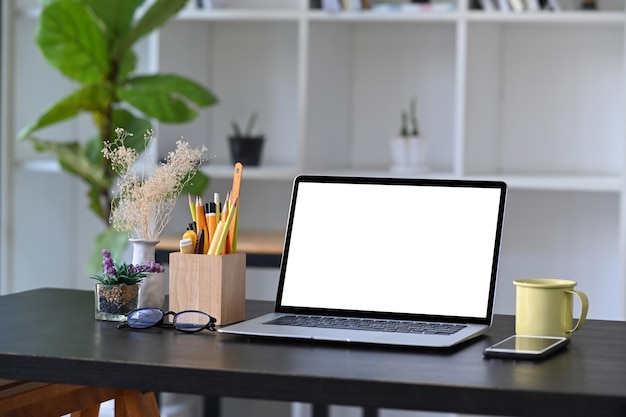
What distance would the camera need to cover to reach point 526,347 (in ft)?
4.99

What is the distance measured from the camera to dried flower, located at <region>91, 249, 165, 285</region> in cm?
178

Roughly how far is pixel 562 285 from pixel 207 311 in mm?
589

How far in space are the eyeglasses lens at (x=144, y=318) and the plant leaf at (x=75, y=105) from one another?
6.89 feet

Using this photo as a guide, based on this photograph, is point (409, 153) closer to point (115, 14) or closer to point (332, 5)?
point (332, 5)

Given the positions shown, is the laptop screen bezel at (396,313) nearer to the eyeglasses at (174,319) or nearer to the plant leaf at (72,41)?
the eyeglasses at (174,319)

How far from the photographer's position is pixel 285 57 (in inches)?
165

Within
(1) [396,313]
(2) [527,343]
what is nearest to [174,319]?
(1) [396,313]

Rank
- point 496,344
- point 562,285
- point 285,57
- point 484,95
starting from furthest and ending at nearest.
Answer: point 285,57 < point 484,95 < point 562,285 < point 496,344

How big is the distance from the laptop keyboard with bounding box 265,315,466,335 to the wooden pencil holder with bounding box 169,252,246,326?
0.27 feet

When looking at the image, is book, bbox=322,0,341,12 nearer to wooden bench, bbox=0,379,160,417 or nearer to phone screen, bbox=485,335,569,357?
wooden bench, bbox=0,379,160,417

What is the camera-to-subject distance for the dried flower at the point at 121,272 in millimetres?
1779

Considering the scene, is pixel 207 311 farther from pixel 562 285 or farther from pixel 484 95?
pixel 484 95

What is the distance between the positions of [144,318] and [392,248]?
1.48 feet

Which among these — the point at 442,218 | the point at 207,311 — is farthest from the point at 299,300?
the point at 442,218
